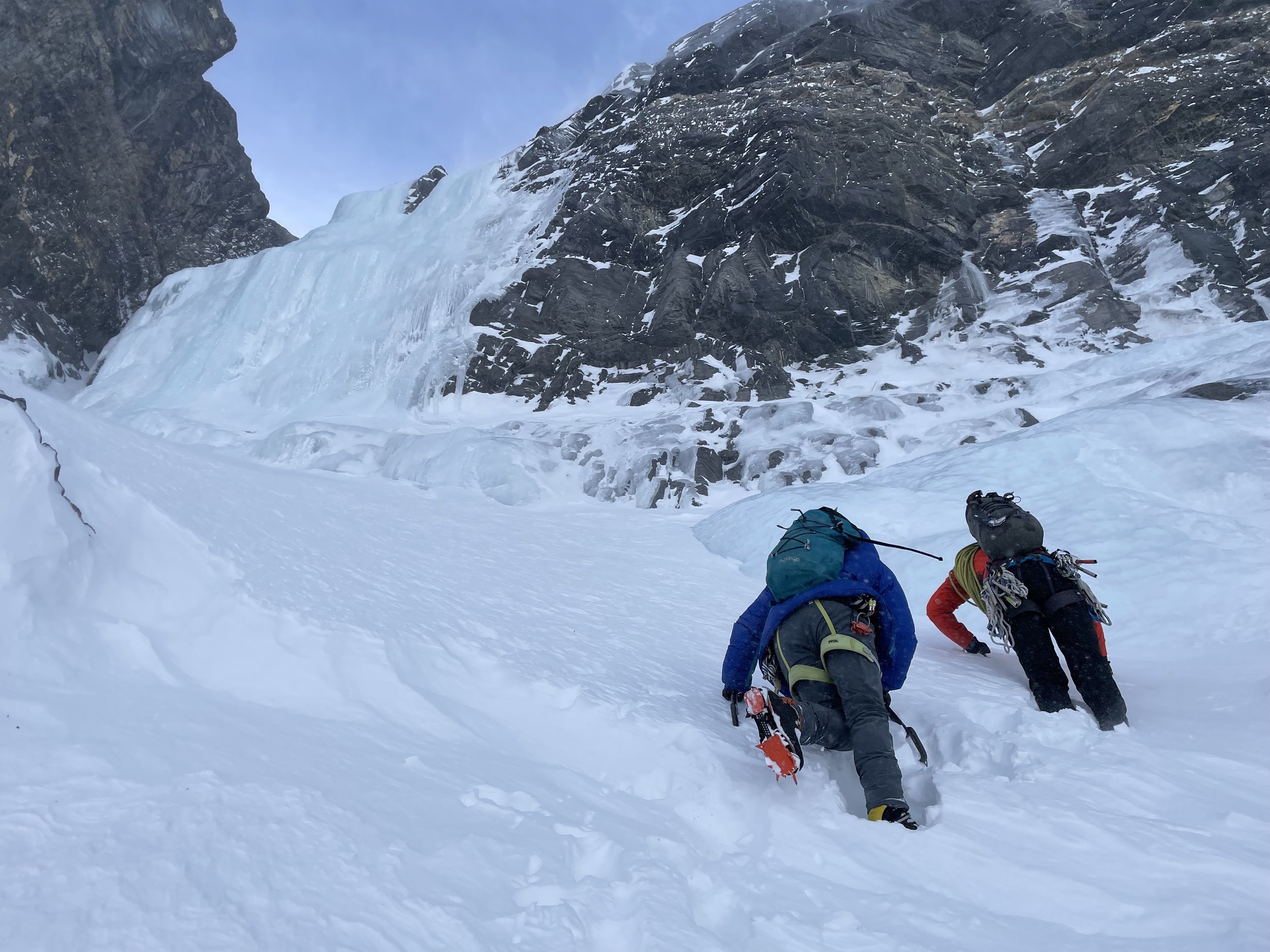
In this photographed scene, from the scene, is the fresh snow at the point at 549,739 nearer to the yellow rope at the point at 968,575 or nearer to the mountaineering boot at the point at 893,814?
the mountaineering boot at the point at 893,814

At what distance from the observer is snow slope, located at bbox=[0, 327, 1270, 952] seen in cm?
158

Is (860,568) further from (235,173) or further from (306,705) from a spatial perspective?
(235,173)

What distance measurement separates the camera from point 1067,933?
181 centimetres

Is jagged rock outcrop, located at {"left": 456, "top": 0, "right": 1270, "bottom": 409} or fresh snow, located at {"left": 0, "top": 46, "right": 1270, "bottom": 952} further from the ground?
jagged rock outcrop, located at {"left": 456, "top": 0, "right": 1270, "bottom": 409}

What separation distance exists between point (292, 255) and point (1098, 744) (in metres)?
39.0

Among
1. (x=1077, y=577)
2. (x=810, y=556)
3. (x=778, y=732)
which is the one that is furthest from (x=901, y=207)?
(x=778, y=732)

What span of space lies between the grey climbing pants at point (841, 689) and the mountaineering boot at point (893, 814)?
15 millimetres

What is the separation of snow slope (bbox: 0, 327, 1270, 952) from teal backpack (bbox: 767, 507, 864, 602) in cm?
71

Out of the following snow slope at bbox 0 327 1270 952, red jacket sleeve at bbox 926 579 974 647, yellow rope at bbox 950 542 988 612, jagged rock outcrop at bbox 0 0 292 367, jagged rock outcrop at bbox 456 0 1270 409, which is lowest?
snow slope at bbox 0 327 1270 952

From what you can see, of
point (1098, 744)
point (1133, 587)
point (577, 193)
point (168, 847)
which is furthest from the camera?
point (577, 193)

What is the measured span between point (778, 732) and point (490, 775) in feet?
3.46

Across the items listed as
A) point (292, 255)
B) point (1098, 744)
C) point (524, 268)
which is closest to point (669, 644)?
point (1098, 744)

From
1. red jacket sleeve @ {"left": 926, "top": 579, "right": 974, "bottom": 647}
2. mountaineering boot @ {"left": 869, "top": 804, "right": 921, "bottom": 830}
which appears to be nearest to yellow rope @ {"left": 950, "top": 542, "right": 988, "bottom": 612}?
red jacket sleeve @ {"left": 926, "top": 579, "right": 974, "bottom": 647}

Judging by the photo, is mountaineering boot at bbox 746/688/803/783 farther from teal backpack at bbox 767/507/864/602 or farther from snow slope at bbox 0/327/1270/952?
teal backpack at bbox 767/507/864/602
